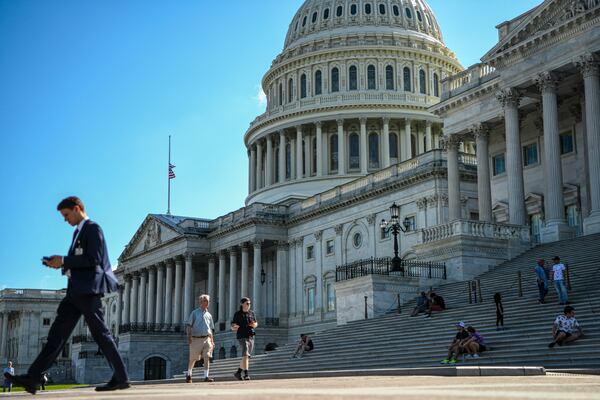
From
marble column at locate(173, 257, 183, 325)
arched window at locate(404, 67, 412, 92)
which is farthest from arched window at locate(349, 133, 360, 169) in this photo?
marble column at locate(173, 257, 183, 325)

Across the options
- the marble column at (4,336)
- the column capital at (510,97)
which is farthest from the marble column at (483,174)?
the marble column at (4,336)

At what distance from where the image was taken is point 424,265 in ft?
140

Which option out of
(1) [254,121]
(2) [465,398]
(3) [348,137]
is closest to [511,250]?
(2) [465,398]

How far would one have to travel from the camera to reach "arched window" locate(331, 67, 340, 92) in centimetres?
9759

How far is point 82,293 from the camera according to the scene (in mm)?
11805

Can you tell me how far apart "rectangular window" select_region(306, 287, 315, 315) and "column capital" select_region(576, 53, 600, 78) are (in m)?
36.3

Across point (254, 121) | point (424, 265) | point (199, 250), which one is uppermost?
point (254, 121)

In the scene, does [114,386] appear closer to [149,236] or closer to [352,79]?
[149,236]

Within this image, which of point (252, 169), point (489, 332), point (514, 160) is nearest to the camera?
point (489, 332)

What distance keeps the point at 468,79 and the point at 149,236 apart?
48165 mm

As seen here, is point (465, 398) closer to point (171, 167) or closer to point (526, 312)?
point (526, 312)

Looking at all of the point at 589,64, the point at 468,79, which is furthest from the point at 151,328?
the point at 589,64

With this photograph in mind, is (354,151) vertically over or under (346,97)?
under

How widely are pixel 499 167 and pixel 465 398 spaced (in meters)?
47.2
